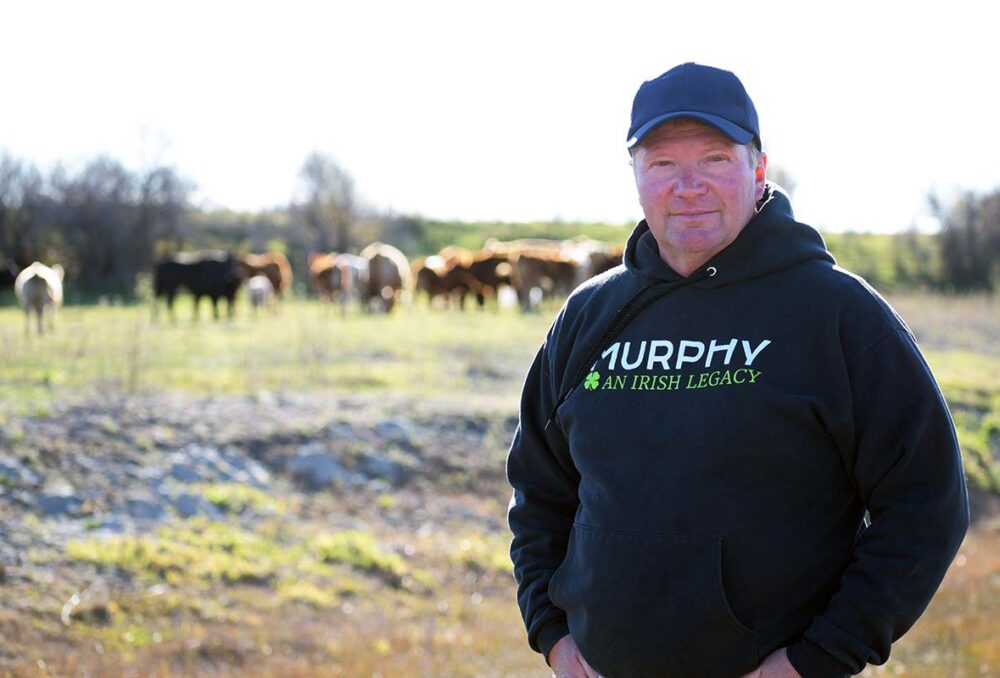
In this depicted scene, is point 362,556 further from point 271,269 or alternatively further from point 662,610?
point 271,269

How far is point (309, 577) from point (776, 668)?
20.7 ft

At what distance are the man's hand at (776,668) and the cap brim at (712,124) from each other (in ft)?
4.05

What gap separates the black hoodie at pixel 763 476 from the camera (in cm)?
271

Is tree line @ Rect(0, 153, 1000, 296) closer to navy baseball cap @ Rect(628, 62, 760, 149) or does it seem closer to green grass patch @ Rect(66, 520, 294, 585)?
green grass patch @ Rect(66, 520, 294, 585)

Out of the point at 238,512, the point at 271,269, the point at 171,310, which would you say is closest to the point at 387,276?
the point at 271,269

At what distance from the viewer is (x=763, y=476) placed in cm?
278

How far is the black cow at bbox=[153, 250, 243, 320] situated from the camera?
3384 cm

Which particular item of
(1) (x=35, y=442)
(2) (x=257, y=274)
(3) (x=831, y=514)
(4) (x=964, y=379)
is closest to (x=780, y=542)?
(3) (x=831, y=514)

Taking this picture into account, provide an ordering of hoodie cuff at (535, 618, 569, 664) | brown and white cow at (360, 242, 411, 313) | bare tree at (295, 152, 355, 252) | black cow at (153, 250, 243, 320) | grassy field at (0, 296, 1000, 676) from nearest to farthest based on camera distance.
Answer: hoodie cuff at (535, 618, 569, 664) < grassy field at (0, 296, 1000, 676) < black cow at (153, 250, 243, 320) < brown and white cow at (360, 242, 411, 313) < bare tree at (295, 152, 355, 252)

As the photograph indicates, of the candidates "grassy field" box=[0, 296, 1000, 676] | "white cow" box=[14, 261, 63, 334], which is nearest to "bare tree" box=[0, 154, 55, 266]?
"white cow" box=[14, 261, 63, 334]

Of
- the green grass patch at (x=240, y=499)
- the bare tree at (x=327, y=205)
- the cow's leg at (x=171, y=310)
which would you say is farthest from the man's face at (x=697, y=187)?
the bare tree at (x=327, y=205)

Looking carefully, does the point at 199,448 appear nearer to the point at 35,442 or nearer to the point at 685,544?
the point at 35,442

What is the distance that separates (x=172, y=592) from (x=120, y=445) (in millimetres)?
2622

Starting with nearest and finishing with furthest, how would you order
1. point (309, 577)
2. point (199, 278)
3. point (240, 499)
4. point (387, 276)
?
point (309, 577)
point (240, 499)
point (199, 278)
point (387, 276)
